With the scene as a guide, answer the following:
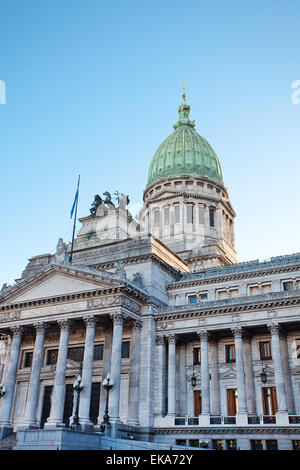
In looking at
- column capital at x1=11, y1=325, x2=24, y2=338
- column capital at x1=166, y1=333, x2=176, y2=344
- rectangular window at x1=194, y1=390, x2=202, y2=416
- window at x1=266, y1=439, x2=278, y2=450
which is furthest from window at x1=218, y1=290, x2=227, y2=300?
column capital at x1=11, y1=325, x2=24, y2=338

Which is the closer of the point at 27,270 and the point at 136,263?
the point at 136,263

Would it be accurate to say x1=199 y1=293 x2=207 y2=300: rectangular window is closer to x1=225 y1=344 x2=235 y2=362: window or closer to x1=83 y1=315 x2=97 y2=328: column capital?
x1=225 y1=344 x2=235 y2=362: window

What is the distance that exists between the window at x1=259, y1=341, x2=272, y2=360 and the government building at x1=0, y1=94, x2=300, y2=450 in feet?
0.32

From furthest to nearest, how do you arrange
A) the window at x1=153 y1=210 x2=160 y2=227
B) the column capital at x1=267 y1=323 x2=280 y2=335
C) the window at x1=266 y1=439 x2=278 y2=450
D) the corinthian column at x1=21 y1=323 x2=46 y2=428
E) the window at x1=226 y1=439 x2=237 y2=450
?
the window at x1=153 y1=210 x2=160 y2=227 < the corinthian column at x1=21 y1=323 x2=46 y2=428 < the column capital at x1=267 y1=323 x2=280 y2=335 < the window at x1=226 y1=439 x2=237 y2=450 < the window at x1=266 y1=439 x2=278 y2=450

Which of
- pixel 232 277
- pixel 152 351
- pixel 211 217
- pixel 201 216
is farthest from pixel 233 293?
pixel 211 217

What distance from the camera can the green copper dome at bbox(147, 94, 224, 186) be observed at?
75438mm

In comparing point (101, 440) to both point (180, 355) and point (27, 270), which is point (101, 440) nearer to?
point (180, 355)

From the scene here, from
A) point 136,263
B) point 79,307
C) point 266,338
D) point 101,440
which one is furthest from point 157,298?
point 101,440

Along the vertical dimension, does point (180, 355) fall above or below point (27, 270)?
below

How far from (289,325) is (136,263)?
15908mm

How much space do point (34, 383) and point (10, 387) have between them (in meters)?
2.47

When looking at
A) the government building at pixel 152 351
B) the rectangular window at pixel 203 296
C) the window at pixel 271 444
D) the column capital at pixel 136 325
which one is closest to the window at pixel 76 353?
the government building at pixel 152 351

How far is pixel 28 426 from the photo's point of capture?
41688mm

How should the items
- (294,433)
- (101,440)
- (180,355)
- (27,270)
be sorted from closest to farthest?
1. (101,440)
2. (294,433)
3. (180,355)
4. (27,270)
